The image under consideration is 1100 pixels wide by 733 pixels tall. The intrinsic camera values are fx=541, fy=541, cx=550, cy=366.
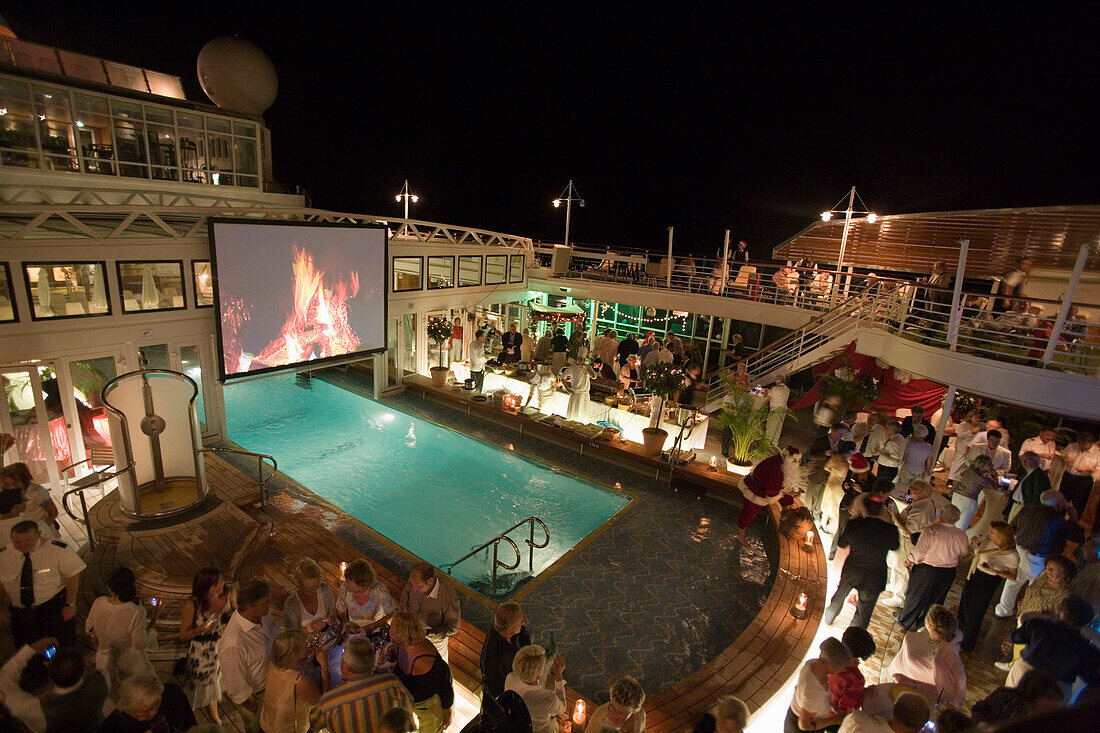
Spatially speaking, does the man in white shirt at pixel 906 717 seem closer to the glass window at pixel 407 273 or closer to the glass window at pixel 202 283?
the glass window at pixel 202 283

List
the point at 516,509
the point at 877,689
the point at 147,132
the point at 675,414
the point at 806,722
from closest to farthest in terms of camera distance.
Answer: the point at 877,689, the point at 806,722, the point at 516,509, the point at 675,414, the point at 147,132

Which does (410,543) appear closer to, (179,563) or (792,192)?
(179,563)

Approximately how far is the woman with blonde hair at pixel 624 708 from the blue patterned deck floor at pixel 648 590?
186 centimetres

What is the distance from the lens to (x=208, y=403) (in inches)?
421

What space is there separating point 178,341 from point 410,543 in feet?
18.7

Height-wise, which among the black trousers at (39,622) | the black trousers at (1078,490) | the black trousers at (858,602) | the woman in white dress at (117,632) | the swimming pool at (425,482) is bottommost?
the swimming pool at (425,482)

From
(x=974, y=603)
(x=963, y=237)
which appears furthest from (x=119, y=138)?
(x=963, y=237)

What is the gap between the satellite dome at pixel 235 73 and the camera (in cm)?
1542

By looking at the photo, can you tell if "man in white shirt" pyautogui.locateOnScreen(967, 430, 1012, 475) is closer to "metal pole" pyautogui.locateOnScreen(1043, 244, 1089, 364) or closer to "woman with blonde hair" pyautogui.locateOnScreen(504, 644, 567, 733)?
"metal pole" pyautogui.locateOnScreen(1043, 244, 1089, 364)

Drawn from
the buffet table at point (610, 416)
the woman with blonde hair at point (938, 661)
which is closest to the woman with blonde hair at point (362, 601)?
the woman with blonde hair at point (938, 661)

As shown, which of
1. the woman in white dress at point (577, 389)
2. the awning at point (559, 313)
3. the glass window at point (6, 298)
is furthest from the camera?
the awning at point (559, 313)

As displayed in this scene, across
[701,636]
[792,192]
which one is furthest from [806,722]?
[792,192]

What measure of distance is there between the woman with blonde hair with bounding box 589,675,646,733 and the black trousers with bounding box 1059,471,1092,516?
22.7 feet

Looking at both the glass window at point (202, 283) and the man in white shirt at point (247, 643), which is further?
the glass window at point (202, 283)
